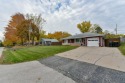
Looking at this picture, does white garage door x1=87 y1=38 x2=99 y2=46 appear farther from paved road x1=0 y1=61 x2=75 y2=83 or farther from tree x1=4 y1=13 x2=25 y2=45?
tree x1=4 y1=13 x2=25 y2=45

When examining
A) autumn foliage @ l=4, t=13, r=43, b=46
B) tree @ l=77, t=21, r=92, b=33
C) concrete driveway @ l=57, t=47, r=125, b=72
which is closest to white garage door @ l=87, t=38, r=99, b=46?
concrete driveway @ l=57, t=47, r=125, b=72

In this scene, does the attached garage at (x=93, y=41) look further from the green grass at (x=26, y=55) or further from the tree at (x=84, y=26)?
the tree at (x=84, y=26)

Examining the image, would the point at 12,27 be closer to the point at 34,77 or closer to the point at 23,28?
the point at 23,28

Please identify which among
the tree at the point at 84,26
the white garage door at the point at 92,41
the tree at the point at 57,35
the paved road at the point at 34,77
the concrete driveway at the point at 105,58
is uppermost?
the tree at the point at 84,26

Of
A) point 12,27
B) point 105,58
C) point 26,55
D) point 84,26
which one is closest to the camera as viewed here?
point 105,58

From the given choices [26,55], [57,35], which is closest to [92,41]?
[26,55]

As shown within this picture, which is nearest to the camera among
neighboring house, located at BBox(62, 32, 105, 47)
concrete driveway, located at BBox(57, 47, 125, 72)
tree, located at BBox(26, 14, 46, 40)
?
concrete driveway, located at BBox(57, 47, 125, 72)

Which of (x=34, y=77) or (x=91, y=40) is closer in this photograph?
(x=34, y=77)

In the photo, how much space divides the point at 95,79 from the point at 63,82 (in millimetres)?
1512

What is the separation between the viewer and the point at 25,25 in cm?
3525

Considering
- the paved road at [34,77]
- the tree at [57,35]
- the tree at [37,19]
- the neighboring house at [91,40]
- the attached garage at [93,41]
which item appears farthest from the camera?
the tree at [57,35]

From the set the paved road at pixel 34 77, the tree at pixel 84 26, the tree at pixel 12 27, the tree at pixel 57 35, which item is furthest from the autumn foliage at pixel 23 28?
the paved road at pixel 34 77

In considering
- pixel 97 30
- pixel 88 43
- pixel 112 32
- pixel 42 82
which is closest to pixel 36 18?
pixel 88 43

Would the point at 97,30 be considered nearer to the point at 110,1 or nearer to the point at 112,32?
the point at 112,32
